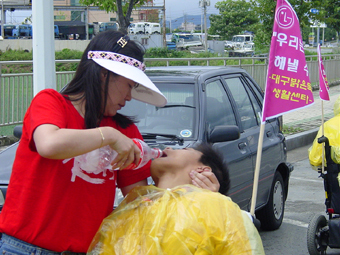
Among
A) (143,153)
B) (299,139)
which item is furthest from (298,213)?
(299,139)

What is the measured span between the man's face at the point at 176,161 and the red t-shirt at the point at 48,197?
1.45ft

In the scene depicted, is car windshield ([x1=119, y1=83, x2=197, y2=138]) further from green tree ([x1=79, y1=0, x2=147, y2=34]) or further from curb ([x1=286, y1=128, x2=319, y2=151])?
curb ([x1=286, y1=128, x2=319, y2=151])

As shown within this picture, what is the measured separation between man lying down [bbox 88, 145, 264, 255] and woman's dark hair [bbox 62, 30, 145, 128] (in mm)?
402

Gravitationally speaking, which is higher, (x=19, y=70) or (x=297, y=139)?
(x=19, y=70)

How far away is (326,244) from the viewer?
14.5 feet

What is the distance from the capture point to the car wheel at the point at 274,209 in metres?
5.29

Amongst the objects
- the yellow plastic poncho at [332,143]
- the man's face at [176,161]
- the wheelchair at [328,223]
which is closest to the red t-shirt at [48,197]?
the man's face at [176,161]

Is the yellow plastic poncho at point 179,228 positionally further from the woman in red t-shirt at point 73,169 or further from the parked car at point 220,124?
the parked car at point 220,124

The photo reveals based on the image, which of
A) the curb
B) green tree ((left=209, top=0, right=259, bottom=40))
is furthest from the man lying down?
green tree ((left=209, top=0, right=259, bottom=40))

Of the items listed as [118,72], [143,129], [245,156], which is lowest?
[245,156]

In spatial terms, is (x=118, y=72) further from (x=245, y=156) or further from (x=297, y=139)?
(x=297, y=139)

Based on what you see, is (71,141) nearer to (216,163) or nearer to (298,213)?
(216,163)

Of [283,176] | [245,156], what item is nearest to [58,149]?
Answer: [245,156]

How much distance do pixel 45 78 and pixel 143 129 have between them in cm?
100
